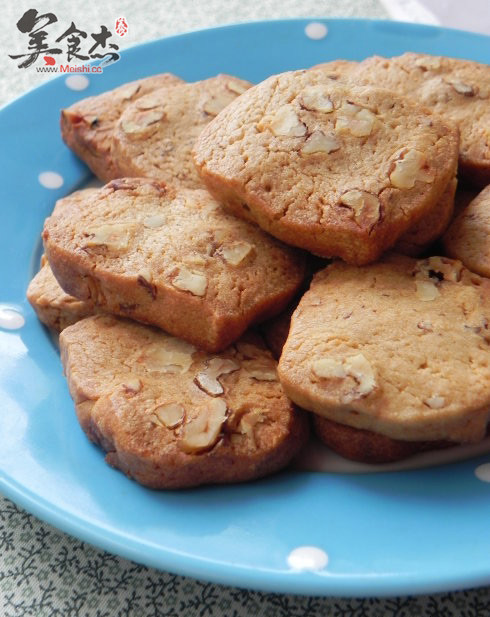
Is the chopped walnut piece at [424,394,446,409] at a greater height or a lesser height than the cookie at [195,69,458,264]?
lesser

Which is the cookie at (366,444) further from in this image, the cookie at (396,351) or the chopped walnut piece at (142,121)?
the chopped walnut piece at (142,121)

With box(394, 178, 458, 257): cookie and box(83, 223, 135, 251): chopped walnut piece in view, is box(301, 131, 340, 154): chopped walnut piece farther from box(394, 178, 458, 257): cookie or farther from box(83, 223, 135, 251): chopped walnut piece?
box(83, 223, 135, 251): chopped walnut piece

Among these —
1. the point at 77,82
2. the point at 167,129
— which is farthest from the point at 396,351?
the point at 77,82

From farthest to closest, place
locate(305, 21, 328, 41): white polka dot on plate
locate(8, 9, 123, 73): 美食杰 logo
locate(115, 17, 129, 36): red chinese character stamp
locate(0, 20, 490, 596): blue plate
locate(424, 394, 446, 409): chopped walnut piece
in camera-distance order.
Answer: locate(115, 17, 129, 36): red chinese character stamp, locate(8, 9, 123, 73): 美食杰 logo, locate(305, 21, 328, 41): white polka dot on plate, locate(424, 394, 446, 409): chopped walnut piece, locate(0, 20, 490, 596): blue plate

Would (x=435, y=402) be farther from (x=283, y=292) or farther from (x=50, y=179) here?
(x=50, y=179)

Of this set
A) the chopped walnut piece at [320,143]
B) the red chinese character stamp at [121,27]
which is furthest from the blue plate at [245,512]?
the red chinese character stamp at [121,27]

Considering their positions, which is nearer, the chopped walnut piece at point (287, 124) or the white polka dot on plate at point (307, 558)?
the white polka dot on plate at point (307, 558)

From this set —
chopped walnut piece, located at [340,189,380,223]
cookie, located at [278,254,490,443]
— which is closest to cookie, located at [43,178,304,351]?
cookie, located at [278,254,490,443]
